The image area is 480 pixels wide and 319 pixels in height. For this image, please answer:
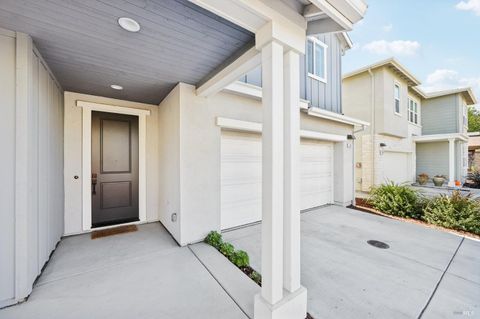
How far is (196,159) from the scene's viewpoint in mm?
3436

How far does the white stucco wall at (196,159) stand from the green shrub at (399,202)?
4.83 m

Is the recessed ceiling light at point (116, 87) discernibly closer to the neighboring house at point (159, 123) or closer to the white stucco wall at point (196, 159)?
the neighboring house at point (159, 123)

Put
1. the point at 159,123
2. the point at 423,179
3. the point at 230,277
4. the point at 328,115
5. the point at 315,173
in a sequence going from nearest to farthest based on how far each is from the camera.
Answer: the point at 230,277, the point at 159,123, the point at 328,115, the point at 315,173, the point at 423,179

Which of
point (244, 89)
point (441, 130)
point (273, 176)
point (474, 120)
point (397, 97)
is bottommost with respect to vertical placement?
point (273, 176)

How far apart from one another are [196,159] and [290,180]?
204 centimetres

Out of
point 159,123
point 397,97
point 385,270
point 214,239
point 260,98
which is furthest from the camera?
point 397,97

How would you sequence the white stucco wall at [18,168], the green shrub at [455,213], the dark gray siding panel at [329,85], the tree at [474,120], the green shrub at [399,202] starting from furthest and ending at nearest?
the tree at [474,120] < the dark gray siding panel at [329,85] < the green shrub at [399,202] < the green shrub at [455,213] < the white stucco wall at [18,168]

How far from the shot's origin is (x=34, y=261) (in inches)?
86.2

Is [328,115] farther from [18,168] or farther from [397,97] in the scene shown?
[397,97]

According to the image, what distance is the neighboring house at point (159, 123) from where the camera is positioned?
1.75 metres

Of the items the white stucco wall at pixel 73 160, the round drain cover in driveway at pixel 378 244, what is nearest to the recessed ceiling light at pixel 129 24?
the white stucco wall at pixel 73 160

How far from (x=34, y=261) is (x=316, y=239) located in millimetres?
4071

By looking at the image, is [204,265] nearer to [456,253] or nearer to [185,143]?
[185,143]

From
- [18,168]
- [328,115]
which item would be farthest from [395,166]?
[18,168]
